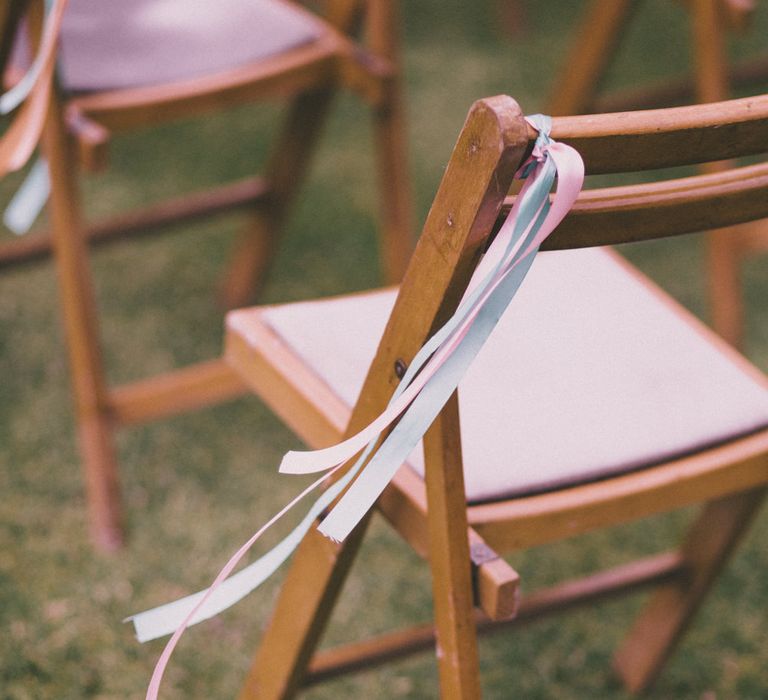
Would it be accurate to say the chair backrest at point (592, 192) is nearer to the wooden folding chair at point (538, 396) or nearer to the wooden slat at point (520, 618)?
the wooden folding chair at point (538, 396)

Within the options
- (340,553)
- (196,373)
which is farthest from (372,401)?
(196,373)

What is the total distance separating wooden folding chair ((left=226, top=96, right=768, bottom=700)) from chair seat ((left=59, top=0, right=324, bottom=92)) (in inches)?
22.3

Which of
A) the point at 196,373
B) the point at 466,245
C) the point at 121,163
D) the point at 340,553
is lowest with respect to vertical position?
the point at 121,163

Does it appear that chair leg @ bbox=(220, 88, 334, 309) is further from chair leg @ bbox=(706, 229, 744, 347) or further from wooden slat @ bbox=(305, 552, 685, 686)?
wooden slat @ bbox=(305, 552, 685, 686)

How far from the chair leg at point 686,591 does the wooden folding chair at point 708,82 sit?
63 cm

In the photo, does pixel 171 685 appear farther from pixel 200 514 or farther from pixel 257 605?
pixel 200 514

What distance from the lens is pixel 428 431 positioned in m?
0.81

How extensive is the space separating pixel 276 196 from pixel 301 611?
A: 111cm

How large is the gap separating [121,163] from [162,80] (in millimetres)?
1082

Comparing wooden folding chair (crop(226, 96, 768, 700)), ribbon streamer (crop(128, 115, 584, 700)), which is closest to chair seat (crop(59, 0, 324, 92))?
wooden folding chair (crop(226, 96, 768, 700))

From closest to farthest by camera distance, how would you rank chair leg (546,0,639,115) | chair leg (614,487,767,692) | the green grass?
chair leg (614,487,767,692) → the green grass → chair leg (546,0,639,115)

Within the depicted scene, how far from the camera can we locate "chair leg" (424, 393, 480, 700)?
0.80 m

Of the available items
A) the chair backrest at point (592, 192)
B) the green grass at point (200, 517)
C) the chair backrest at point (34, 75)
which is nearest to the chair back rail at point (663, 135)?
the chair backrest at point (592, 192)

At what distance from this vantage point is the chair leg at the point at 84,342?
1.45 meters
